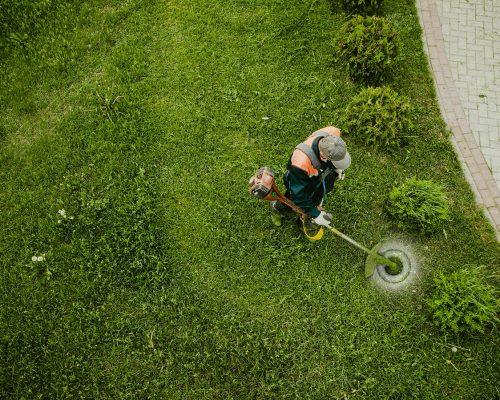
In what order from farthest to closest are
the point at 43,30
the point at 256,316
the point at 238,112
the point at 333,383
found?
1. the point at 43,30
2. the point at 238,112
3. the point at 256,316
4. the point at 333,383

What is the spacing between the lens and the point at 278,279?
20.4 feet

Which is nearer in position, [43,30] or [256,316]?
[256,316]

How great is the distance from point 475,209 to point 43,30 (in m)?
8.29

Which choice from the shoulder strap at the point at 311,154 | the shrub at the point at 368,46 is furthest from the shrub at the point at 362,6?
the shoulder strap at the point at 311,154

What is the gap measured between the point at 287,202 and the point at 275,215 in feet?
2.26

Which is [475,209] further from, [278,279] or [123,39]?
[123,39]

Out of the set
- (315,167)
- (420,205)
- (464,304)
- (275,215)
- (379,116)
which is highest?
(315,167)

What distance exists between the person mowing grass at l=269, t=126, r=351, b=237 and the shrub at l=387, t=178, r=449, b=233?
50.9 inches

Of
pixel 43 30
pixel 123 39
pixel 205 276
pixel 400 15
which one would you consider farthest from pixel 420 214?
pixel 43 30

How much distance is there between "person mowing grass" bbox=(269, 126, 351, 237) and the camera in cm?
500

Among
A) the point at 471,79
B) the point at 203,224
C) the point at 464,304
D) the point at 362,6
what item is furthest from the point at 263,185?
the point at 471,79

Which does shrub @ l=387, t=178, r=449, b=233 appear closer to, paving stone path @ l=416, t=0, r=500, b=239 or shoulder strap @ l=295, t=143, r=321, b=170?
paving stone path @ l=416, t=0, r=500, b=239

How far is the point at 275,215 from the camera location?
254 inches

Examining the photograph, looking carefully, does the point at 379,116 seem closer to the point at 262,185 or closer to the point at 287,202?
the point at 287,202
